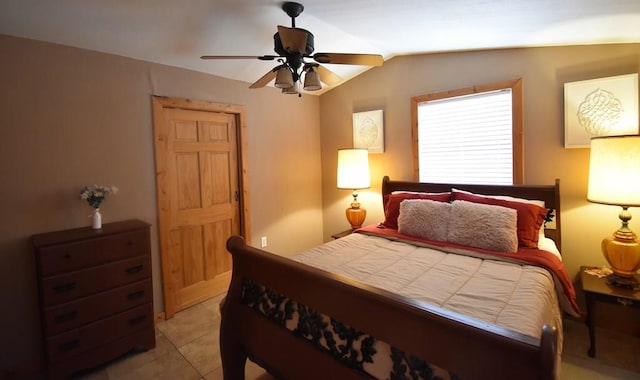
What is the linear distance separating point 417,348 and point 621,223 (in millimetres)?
2424

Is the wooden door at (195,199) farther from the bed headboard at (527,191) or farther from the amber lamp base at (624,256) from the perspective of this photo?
the amber lamp base at (624,256)

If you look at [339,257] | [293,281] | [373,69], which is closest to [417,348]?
[293,281]

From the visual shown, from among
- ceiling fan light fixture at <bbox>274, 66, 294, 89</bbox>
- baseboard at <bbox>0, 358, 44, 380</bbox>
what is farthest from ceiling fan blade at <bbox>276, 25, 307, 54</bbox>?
baseboard at <bbox>0, 358, 44, 380</bbox>

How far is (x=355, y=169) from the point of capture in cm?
360

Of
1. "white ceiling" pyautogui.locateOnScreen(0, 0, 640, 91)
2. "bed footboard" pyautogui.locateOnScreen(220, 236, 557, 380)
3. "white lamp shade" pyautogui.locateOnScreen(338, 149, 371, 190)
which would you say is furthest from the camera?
"white lamp shade" pyautogui.locateOnScreen(338, 149, 371, 190)

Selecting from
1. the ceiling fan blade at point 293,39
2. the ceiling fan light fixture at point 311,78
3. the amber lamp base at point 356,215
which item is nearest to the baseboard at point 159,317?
the amber lamp base at point 356,215

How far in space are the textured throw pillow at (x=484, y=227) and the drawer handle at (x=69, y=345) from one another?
2.80 m

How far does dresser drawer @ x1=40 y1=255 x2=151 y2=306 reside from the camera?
1990mm

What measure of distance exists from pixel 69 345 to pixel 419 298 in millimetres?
2314

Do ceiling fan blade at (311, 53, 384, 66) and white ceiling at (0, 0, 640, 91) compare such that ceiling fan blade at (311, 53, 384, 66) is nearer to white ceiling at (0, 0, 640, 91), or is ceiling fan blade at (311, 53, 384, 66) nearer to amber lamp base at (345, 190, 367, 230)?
white ceiling at (0, 0, 640, 91)

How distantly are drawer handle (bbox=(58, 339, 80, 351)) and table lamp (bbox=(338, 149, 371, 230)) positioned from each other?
2.71 metres

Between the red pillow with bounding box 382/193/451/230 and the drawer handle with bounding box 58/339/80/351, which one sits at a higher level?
the red pillow with bounding box 382/193/451/230

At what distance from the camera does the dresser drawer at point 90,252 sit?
6.47ft

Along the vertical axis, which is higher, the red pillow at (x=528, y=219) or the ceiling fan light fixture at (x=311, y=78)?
the ceiling fan light fixture at (x=311, y=78)
